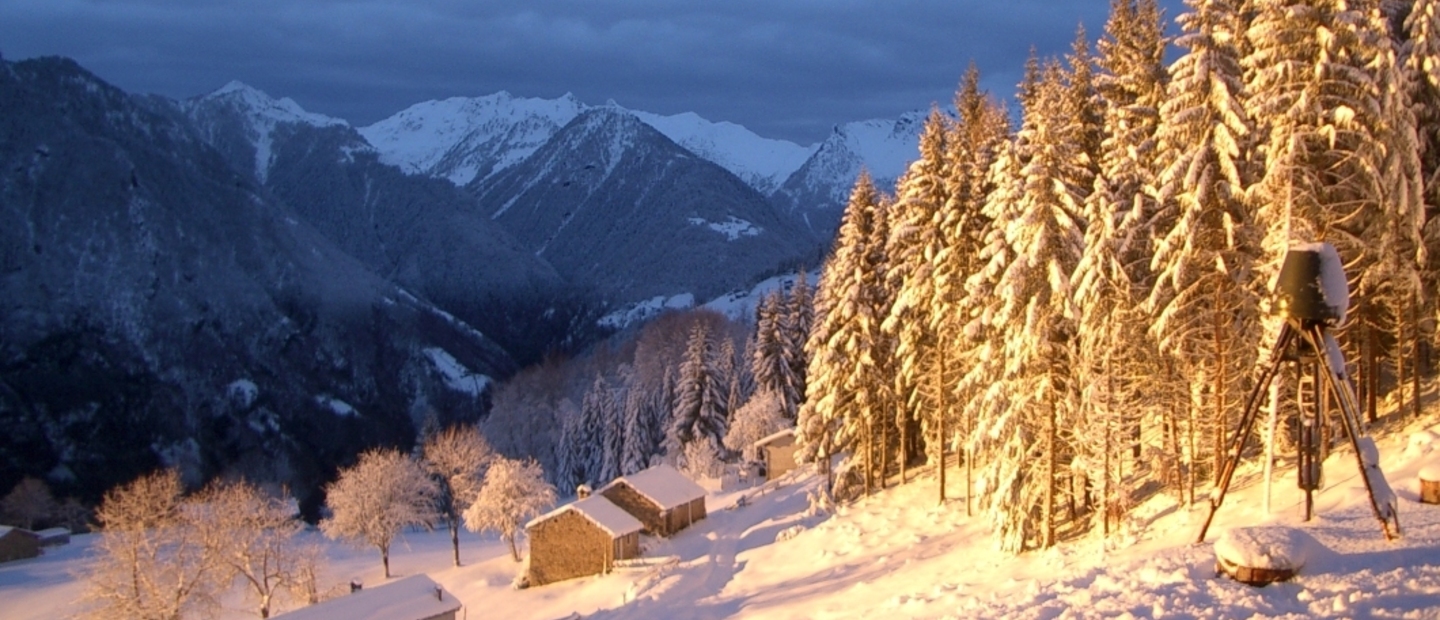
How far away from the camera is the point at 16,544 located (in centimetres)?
6175

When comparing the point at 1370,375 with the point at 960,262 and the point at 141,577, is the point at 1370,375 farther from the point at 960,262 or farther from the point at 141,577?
the point at 141,577

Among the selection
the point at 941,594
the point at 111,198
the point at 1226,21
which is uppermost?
the point at 111,198

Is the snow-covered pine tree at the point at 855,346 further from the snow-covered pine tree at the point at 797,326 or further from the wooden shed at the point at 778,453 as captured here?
the snow-covered pine tree at the point at 797,326

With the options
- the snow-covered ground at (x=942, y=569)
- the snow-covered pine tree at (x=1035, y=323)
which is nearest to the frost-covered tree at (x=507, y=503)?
the snow-covered ground at (x=942, y=569)

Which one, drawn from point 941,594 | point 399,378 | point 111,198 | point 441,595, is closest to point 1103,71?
point 941,594

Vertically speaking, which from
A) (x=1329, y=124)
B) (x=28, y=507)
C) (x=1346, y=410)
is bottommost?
(x=28, y=507)

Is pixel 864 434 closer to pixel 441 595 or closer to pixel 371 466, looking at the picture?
pixel 441 595

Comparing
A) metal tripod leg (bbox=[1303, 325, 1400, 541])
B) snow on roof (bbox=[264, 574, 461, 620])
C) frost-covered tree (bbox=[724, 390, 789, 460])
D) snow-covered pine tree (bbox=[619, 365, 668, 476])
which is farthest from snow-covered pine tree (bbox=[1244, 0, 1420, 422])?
snow-covered pine tree (bbox=[619, 365, 668, 476])

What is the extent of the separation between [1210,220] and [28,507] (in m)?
93.8

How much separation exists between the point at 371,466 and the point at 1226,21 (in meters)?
48.8

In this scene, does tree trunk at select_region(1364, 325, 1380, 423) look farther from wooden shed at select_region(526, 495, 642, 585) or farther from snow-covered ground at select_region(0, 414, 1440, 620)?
wooden shed at select_region(526, 495, 642, 585)

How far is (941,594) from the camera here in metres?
20.1

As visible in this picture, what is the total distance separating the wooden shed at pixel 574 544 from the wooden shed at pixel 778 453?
18.6 m

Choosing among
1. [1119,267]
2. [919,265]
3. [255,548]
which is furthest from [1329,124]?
[255,548]
